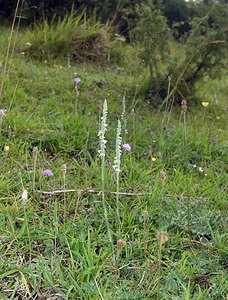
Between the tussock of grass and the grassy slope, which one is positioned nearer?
the grassy slope

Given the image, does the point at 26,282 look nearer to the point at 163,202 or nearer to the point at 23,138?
the point at 163,202

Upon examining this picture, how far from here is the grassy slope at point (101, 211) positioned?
4.24 ft

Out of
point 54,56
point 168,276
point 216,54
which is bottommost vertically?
point 54,56

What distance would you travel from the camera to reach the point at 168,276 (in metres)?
1.34

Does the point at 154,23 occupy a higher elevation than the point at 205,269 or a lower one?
higher

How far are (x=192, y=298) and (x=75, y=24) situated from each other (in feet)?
12.2

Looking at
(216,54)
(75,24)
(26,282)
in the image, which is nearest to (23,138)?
(26,282)

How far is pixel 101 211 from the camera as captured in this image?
5.42 feet

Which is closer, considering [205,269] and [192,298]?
[192,298]

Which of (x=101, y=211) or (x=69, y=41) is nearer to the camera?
(x=101, y=211)

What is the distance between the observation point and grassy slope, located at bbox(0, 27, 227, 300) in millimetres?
1293

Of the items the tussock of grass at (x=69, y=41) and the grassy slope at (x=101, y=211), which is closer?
the grassy slope at (x=101, y=211)

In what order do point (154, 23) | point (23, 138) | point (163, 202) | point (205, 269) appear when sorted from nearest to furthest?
point (205, 269)
point (163, 202)
point (23, 138)
point (154, 23)

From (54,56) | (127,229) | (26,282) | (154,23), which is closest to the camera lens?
(26,282)
